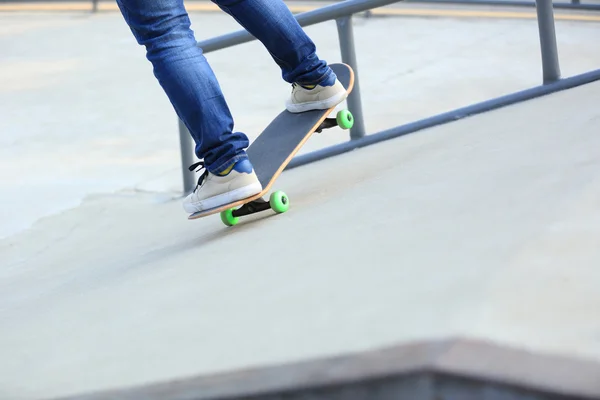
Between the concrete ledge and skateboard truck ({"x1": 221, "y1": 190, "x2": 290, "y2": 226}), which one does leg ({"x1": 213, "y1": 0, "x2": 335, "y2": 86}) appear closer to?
skateboard truck ({"x1": 221, "y1": 190, "x2": 290, "y2": 226})

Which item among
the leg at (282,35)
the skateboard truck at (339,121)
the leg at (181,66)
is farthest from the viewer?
the skateboard truck at (339,121)

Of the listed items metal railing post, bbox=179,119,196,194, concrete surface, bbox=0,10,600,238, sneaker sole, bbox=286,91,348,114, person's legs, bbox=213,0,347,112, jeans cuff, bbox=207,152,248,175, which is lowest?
concrete surface, bbox=0,10,600,238

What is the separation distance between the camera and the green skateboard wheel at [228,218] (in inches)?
124

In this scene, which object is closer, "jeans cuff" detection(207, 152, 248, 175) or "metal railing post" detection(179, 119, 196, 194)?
"jeans cuff" detection(207, 152, 248, 175)

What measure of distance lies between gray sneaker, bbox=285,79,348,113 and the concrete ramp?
299 mm

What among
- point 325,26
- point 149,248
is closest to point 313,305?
point 149,248

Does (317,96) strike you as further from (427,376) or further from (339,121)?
(427,376)

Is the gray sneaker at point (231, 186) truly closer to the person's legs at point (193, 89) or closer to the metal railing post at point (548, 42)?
the person's legs at point (193, 89)

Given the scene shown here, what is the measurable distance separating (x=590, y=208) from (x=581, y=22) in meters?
6.13

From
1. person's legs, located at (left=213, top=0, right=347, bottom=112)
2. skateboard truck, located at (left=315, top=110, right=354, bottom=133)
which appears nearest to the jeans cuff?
person's legs, located at (left=213, top=0, right=347, bottom=112)

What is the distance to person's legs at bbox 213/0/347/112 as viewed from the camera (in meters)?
2.97

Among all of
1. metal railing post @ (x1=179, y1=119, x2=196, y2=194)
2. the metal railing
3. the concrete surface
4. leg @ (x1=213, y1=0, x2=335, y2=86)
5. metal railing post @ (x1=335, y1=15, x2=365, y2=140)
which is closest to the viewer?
leg @ (x1=213, y1=0, x2=335, y2=86)

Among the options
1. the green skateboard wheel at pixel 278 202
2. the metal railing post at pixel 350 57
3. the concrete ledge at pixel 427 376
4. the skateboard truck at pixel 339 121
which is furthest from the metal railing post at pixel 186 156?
the concrete ledge at pixel 427 376

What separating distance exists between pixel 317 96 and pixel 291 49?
0.82 ft
